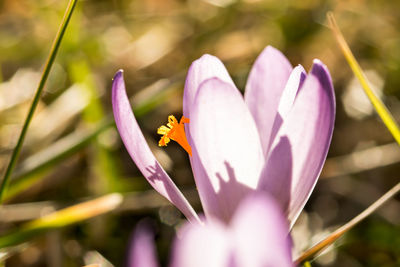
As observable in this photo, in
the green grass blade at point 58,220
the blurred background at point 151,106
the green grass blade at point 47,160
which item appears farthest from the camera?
the blurred background at point 151,106

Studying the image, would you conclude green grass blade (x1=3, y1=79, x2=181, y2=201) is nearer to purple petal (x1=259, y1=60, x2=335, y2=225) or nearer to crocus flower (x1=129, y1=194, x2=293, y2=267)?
purple petal (x1=259, y1=60, x2=335, y2=225)

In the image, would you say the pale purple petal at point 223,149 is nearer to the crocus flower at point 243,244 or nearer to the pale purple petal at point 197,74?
the pale purple petal at point 197,74

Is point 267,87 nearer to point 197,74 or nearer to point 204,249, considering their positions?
point 197,74

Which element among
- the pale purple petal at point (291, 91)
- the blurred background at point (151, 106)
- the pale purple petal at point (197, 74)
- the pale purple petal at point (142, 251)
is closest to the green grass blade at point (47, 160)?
the blurred background at point (151, 106)

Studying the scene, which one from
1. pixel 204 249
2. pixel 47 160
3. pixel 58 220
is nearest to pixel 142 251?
pixel 204 249

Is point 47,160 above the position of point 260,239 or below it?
below

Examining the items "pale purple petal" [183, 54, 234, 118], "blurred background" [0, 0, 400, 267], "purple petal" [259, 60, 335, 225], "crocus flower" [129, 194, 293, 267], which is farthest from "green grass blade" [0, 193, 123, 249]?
"crocus flower" [129, 194, 293, 267]

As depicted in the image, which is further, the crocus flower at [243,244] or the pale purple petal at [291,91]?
the pale purple petal at [291,91]
